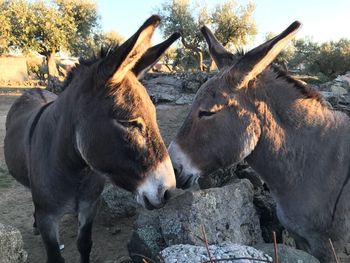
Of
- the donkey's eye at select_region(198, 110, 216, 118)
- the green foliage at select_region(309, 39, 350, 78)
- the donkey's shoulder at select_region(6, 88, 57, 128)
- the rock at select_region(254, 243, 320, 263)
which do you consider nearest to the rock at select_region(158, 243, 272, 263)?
the rock at select_region(254, 243, 320, 263)

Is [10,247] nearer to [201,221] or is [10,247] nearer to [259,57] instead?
[201,221]

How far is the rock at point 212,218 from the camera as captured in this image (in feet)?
9.68

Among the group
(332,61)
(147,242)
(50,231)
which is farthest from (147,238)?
(332,61)

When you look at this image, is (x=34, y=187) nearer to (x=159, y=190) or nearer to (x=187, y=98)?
(x=159, y=190)

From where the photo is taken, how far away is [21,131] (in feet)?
13.2

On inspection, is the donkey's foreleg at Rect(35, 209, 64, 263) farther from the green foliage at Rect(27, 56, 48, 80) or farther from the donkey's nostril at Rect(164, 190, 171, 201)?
the green foliage at Rect(27, 56, 48, 80)

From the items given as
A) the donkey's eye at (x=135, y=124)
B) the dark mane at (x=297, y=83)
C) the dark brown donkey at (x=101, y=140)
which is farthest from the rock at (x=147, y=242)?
the dark mane at (x=297, y=83)

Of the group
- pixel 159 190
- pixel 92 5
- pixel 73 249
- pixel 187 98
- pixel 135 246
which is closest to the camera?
pixel 159 190

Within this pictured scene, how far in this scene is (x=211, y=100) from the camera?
2.61m

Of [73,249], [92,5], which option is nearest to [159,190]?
[73,249]

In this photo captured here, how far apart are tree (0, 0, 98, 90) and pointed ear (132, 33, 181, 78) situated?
22.0 meters

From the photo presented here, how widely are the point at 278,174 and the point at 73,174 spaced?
5.11 feet

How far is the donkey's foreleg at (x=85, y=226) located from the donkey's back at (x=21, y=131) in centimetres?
81

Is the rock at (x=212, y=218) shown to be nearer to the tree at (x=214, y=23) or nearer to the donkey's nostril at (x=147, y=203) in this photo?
the donkey's nostril at (x=147, y=203)
